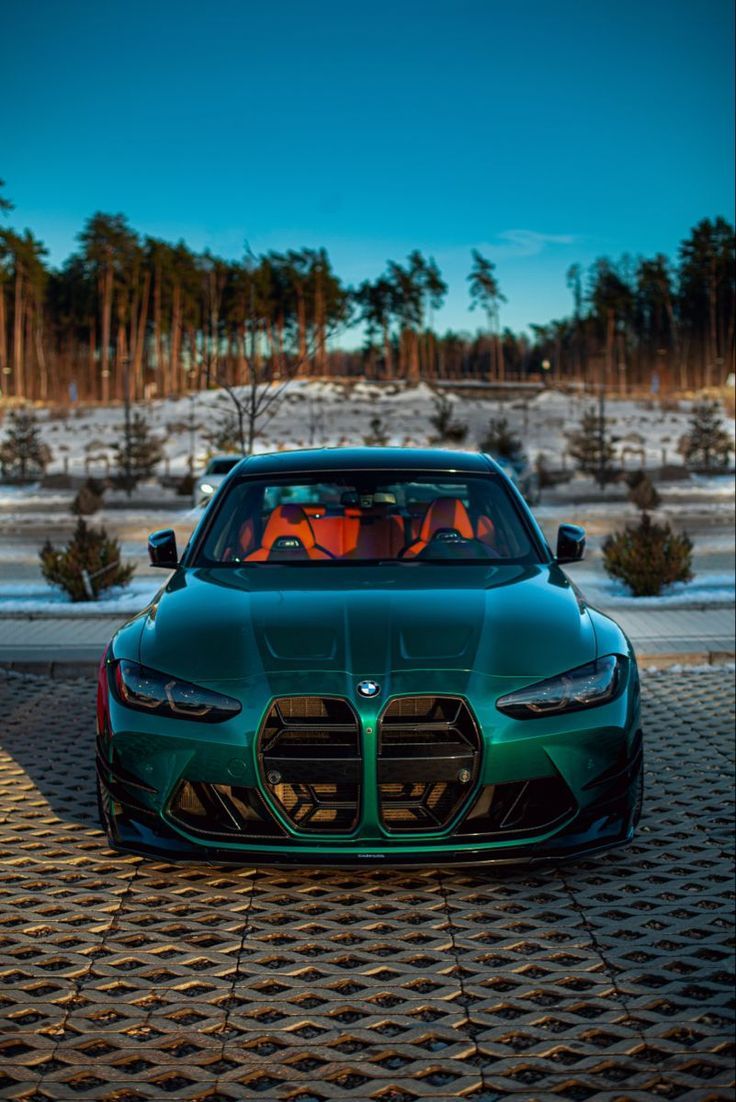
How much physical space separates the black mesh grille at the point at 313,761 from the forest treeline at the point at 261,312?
91230 millimetres

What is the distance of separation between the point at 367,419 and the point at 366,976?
276 ft

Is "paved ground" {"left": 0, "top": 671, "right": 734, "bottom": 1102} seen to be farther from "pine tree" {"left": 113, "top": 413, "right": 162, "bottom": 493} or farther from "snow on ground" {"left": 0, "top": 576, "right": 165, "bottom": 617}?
"pine tree" {"left": 113, "top": 413, "right": 162, "bottom": 493}

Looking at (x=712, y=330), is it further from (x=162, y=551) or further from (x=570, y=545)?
(x=162, y=551)

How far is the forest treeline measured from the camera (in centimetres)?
10425

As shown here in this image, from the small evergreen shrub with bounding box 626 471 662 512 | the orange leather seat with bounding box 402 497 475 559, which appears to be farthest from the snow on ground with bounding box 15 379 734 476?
the orange leather seat with bounding box 402 497 475 559

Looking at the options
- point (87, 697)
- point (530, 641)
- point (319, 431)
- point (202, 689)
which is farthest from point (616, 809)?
point (319, 431)

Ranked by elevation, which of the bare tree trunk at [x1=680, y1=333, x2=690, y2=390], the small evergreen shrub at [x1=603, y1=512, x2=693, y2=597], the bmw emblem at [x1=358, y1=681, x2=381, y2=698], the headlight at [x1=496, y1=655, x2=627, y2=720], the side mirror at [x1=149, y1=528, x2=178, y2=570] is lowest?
the small evergreen shrub at [x1=603, y1=512, x2=693, y2=597]

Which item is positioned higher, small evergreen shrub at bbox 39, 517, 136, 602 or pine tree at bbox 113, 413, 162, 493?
pine tree at bbox 113, 413, 162, 493

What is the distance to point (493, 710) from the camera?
419 cm

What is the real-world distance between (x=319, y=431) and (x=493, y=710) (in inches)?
3022

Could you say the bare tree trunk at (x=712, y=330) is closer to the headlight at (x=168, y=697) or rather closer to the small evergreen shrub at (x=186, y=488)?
the small evergreen shrub at (x=186, y=488)

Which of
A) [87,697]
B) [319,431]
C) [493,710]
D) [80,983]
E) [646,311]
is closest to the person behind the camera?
[80,983]

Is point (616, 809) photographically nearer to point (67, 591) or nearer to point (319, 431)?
point (67, 591)

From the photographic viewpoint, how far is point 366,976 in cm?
379
